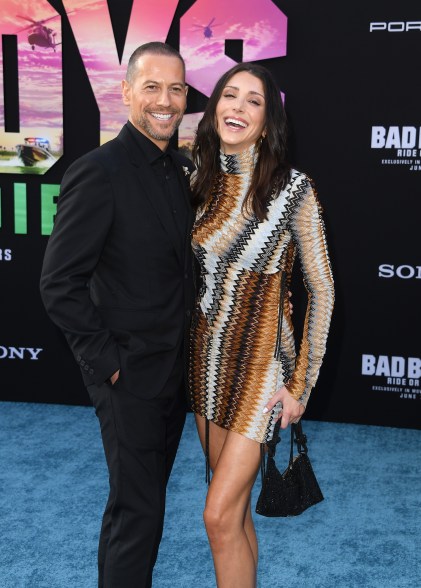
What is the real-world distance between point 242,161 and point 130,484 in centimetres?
97

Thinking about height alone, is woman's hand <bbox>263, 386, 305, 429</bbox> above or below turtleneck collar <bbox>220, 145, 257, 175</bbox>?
below

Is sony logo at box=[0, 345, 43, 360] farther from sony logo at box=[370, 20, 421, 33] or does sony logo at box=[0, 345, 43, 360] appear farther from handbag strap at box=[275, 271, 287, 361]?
handbag strap at box=[275, 271, 287, 361]

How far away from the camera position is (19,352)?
15.6ft

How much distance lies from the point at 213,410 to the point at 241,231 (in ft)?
1.77

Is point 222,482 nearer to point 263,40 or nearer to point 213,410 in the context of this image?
point 213,410

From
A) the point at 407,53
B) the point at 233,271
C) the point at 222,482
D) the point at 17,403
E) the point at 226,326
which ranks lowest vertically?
the point at 17,403

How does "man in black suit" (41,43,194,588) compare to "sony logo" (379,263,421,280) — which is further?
"sony logo" (379,263,421,280)

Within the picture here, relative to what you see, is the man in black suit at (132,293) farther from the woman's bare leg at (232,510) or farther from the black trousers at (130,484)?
the woman's bare leg at (232,510)

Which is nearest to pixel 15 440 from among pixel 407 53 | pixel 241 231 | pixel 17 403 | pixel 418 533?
pixel 17 403

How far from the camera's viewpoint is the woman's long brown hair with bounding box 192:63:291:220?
2246 mm

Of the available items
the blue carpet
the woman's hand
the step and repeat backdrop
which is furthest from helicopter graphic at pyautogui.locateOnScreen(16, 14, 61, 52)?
the woman's hand

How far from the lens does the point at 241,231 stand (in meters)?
2.26

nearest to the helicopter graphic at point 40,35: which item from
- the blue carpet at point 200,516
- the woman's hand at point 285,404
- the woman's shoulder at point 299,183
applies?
the blue carpet at point 200,516

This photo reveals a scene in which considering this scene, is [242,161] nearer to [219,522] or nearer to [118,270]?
[118,270]
